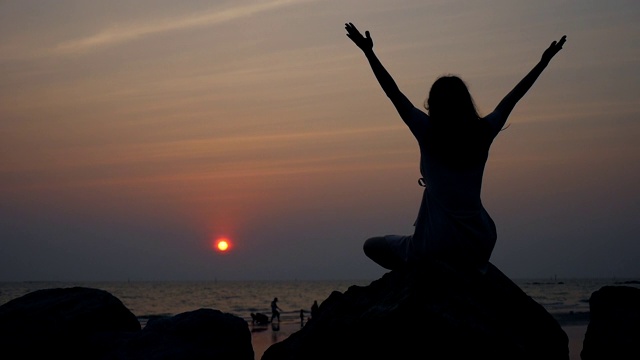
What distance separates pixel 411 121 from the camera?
17.7ft

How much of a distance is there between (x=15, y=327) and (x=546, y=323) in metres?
5.27

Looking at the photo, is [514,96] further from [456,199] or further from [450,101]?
[456,199]

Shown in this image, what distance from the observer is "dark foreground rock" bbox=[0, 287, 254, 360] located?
22.3 ft

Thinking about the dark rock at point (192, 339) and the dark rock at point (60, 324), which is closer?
the dark rock at point (192, 339)

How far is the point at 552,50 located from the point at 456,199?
1.72 m

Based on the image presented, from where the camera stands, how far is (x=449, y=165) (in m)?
5.59

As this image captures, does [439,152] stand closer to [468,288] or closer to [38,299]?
[468,288]

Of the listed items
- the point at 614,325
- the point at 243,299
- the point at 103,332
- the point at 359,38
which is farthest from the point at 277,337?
the point at 243,299

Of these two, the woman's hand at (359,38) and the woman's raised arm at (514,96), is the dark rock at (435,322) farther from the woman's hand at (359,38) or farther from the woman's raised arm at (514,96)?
the woman's hand at (359,38)

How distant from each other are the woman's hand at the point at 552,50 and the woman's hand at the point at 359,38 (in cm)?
169

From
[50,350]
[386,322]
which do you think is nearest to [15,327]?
[50,350]

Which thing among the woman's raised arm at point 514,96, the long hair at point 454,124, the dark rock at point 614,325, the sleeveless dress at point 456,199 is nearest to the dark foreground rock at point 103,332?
the sleeveless dress at point 456,199

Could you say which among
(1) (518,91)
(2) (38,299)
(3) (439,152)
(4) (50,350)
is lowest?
(4) (50,350)

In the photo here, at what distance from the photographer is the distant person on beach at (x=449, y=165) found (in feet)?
17.6
